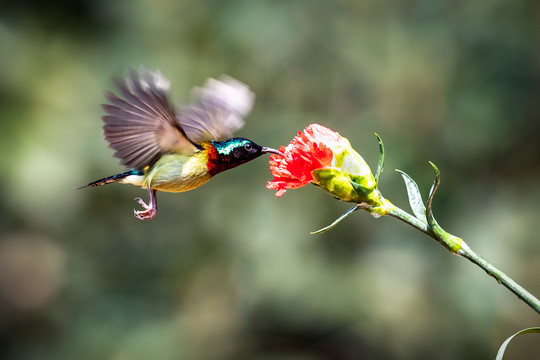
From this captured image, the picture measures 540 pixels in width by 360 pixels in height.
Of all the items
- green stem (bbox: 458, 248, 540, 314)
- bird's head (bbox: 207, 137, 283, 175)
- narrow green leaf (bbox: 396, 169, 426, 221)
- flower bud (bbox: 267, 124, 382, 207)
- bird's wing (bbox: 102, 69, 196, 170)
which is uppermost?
bird's wing (bbox: 102, 69, 196, 170)

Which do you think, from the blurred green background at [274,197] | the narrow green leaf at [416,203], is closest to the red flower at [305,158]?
the narrow green leaf at [416,203]

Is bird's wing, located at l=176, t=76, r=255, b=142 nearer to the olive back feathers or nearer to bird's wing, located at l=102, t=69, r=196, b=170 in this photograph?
the olive back feathers

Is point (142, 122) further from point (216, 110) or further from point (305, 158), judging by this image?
point (305, 158)

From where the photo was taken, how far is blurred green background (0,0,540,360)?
12.5 ft

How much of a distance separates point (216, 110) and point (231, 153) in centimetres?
25

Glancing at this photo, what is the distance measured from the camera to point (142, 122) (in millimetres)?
1336

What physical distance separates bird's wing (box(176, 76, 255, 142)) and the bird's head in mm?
190

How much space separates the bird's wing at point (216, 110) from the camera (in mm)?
1514

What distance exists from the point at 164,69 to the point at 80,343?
175 cm

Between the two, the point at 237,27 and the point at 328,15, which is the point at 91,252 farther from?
the point at 328,15

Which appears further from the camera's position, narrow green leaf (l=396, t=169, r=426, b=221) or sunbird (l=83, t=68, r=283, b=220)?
sunbird (l=83, t=68, r=283, b=220)

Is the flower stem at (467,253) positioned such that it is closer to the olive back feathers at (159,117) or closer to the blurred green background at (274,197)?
the olive back feathers at (159,117)

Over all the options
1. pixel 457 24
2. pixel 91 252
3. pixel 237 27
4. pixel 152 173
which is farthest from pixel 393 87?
pixel 152 173

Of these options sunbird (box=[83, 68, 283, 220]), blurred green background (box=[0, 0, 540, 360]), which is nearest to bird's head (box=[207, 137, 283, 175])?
sunbird (box=[83, 68, 283, 220])
